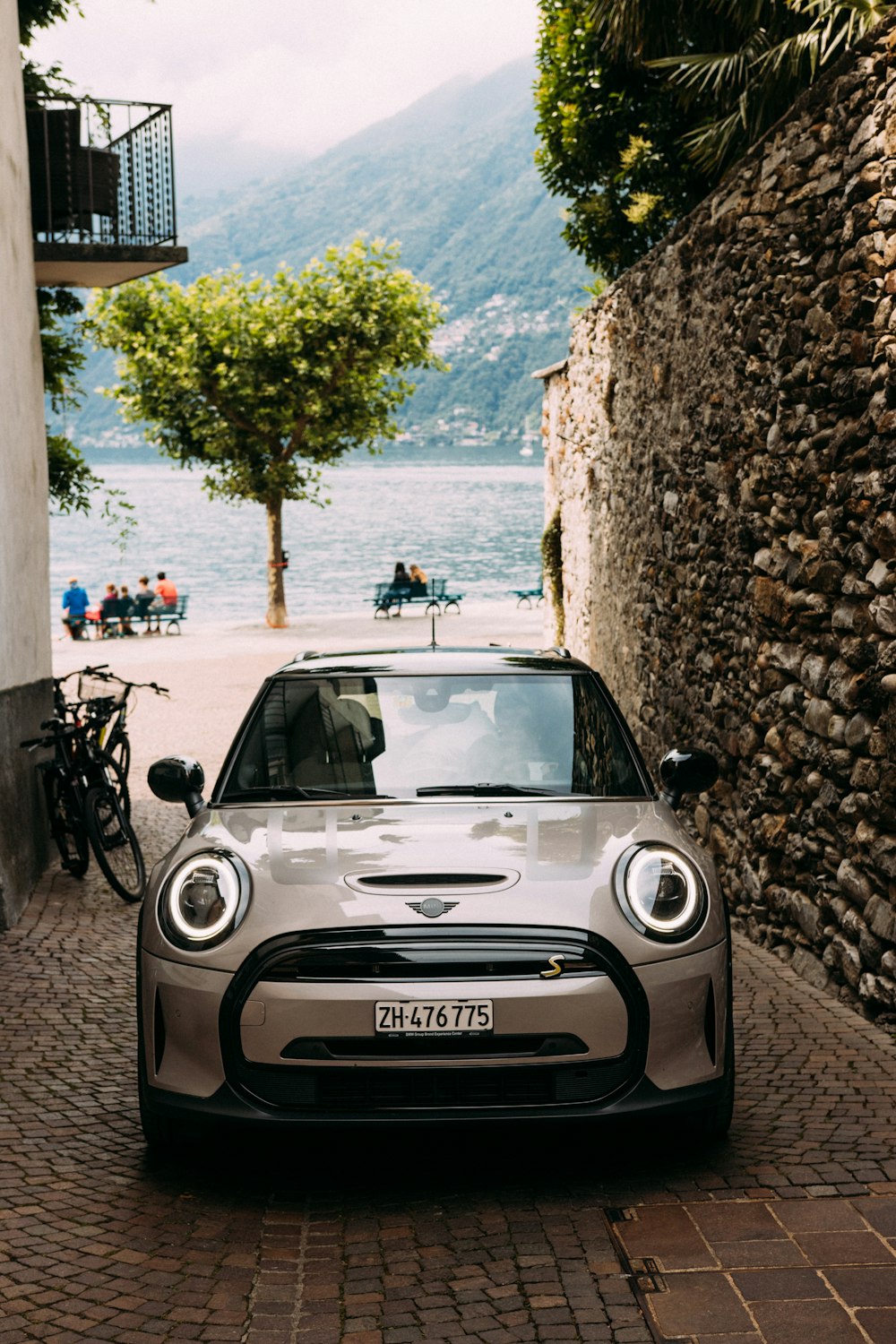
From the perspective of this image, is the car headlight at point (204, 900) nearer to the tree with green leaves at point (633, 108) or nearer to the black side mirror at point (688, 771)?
the black side mirror at point (688, 771)

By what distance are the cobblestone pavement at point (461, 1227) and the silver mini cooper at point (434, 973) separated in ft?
0.92

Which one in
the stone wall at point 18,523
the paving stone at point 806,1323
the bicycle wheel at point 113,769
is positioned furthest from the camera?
the bicycle wheel at point 113,769

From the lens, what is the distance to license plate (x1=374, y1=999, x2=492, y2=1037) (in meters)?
4.07

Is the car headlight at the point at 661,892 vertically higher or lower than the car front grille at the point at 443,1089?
higher

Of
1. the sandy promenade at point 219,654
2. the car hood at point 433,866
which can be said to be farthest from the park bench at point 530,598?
the car hood at point 433,866

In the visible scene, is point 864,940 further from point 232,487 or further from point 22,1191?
point 232,487

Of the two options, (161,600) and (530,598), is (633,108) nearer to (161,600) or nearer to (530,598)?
(161,600)

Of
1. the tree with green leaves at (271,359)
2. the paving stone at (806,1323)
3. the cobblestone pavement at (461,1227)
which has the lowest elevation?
the cobblestone pavement at (461,1227)

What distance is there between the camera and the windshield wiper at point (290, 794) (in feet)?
17.0

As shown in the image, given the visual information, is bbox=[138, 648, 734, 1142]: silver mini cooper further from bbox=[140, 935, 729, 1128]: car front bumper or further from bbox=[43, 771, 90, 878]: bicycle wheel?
bbox=[43, 771, 90, 878]: bicycle wheel

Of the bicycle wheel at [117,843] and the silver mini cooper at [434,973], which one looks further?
the bicycle wheel at [117,843]

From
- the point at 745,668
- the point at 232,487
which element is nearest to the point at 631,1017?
the point at 745,668

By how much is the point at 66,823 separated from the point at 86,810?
2.71ft

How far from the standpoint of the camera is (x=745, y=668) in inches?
326
